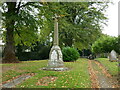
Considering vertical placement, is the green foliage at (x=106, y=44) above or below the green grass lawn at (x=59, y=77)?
above

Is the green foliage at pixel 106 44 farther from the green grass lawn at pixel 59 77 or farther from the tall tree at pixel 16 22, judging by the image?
the green grass lawn at pixel 59 77

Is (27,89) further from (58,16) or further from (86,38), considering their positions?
(86,38)

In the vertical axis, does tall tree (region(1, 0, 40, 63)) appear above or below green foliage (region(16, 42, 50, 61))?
above

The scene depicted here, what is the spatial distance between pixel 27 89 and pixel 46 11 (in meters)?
7.90

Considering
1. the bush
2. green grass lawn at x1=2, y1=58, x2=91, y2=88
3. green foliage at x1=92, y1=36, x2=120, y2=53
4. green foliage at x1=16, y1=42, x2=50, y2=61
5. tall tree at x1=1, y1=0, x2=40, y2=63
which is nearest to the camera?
green grass lawn at x1=2, y1=58, x2=91, y2=88

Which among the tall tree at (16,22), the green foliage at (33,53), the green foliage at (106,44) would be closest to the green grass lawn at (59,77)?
the tall tree at (16,22)

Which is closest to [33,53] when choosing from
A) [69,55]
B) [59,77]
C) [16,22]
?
[69,55]

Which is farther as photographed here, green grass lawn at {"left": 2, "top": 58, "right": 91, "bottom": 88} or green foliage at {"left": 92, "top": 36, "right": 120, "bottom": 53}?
green foliage at {"left": 92, "top": 36, "right": 120, "bottom": 53}

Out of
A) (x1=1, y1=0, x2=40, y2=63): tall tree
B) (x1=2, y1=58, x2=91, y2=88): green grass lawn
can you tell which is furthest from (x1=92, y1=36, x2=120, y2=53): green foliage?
(x1=2, y1=58, x2=91, y2=88): green grass lawn

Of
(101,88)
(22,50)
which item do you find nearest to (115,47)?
(22,50)

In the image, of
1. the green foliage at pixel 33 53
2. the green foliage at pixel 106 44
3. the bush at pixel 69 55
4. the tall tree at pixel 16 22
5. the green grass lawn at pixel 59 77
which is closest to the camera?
the green grass lawn at pixel 59 77

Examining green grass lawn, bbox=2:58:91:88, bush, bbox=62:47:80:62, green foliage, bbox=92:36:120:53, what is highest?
green foliage, bbox=92:36:120:53

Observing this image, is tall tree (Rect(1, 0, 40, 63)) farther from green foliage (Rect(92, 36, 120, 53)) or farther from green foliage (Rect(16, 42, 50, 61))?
green foliage (Rect(92, 36, 120, 53))

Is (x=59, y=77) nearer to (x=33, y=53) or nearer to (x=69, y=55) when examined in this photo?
(x=69, y=55)
